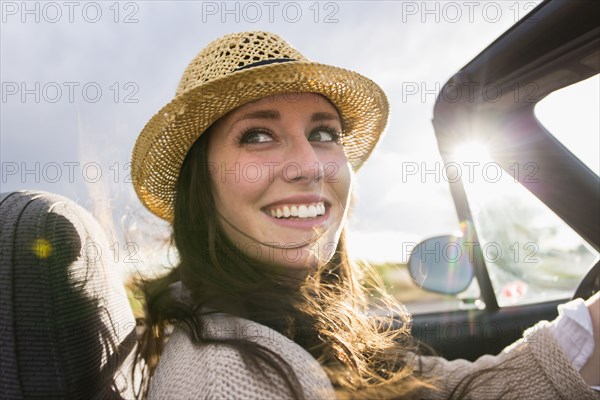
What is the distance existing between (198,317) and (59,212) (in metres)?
0.53

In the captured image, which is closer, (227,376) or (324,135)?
(227,376)

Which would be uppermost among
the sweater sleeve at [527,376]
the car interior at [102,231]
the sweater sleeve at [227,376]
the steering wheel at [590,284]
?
the car interior at [102,231]

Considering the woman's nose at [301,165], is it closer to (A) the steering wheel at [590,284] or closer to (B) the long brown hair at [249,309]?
(B) the long brown hair at [249,309]

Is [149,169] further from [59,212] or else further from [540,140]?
[540,140]

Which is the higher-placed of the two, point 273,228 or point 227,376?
point 273,228

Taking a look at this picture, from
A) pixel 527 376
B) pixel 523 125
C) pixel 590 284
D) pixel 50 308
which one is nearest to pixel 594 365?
Answer: pixel 527 376

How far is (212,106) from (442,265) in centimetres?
163

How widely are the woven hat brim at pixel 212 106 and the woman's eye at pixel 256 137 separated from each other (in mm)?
122

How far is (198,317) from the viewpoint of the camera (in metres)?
1.33

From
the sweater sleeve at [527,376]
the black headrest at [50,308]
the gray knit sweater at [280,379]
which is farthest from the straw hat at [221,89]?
the sweater sleeve at [527,376]

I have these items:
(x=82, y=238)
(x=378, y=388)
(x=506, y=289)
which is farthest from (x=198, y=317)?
(x=506, y=289)

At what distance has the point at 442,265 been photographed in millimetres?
2484

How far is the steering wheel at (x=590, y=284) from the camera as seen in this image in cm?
210

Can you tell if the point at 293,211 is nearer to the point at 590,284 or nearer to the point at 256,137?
the point at 256,137
